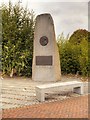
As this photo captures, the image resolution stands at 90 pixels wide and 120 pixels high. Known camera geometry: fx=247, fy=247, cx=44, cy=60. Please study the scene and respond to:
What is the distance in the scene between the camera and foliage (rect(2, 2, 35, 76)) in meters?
14.4

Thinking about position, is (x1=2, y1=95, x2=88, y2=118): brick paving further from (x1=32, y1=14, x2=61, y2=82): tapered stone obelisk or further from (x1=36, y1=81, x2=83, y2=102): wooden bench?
(x1=32, y1=14, x2=61, y2=82): tapered stone obelisk

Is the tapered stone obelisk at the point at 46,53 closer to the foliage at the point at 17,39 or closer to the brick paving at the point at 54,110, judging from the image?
the foliage at the point at 17,39

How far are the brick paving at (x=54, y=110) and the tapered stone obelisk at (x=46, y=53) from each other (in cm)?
452

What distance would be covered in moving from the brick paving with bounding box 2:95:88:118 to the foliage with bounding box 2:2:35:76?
268 inches

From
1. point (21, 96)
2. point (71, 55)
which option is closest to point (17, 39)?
point (71, 55)

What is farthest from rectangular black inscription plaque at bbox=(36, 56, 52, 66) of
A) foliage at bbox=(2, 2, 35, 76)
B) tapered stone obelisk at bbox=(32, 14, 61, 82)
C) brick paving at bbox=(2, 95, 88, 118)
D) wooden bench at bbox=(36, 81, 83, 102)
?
brick paving at bbox=(2, 95, 88, 118)

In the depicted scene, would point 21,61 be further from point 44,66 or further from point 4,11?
point 4,11

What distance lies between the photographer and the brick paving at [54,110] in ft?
20.8

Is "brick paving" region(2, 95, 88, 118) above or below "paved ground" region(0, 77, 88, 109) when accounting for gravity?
below

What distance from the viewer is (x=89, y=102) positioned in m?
7.89

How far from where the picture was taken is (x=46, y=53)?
12.5 meters

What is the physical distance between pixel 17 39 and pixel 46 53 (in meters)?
3.00

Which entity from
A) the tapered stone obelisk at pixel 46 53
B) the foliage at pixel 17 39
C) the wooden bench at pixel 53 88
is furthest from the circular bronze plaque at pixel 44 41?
the wooden bench at pixel 53 88

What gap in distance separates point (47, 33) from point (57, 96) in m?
4.67
